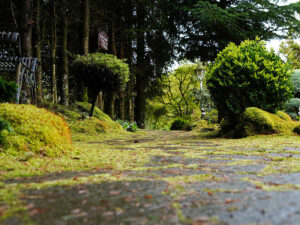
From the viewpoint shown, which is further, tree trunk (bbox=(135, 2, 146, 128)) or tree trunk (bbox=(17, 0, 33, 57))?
tree trunk (bbox=(135, 2, 146, 128))

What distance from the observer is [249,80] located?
16.5 ft

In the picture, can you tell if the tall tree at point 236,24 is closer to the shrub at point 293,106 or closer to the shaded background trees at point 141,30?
the shaded background trees at point 141,30

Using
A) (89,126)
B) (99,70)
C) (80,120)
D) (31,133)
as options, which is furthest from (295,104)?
(31,133)

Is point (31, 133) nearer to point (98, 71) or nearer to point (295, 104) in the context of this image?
point (98, 71)

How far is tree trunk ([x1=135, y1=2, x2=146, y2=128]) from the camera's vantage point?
12.2 m

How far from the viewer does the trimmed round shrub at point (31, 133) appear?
7.72ft

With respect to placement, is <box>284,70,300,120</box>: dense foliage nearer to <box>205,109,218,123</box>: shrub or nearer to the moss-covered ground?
<box>205,109,218,123</box>: shrub

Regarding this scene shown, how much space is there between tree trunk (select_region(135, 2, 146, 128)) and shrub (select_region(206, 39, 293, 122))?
723cm

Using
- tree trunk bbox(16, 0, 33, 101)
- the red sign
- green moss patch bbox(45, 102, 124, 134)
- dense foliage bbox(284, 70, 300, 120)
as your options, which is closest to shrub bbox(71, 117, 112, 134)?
green moss patch bbox(45, 102, 124, 134)

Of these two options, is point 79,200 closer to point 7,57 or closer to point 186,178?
point 186,178

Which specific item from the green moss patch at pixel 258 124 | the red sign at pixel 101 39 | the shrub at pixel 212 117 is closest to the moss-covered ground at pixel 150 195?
the green moss patch at pixel 258 124

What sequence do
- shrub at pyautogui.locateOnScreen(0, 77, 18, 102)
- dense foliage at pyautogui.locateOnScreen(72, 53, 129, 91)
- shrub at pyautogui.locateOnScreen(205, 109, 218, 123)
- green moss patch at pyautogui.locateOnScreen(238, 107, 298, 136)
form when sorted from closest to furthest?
shrub at pyautogui.locateOnScreen(0, 77, 18, 102) < green moss patch at pyautogui.locateOnScreen(238, 107, 298, 136) < dense foliage at pyautogui.locateOnScreen(72, 53, 129, 91) < shrub at pyautogui.locateOnScreen(205, 109, 218, 123)

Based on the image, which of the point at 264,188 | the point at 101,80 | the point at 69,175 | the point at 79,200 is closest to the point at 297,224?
the point at 264,188

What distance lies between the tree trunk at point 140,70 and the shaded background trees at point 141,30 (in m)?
0.05
